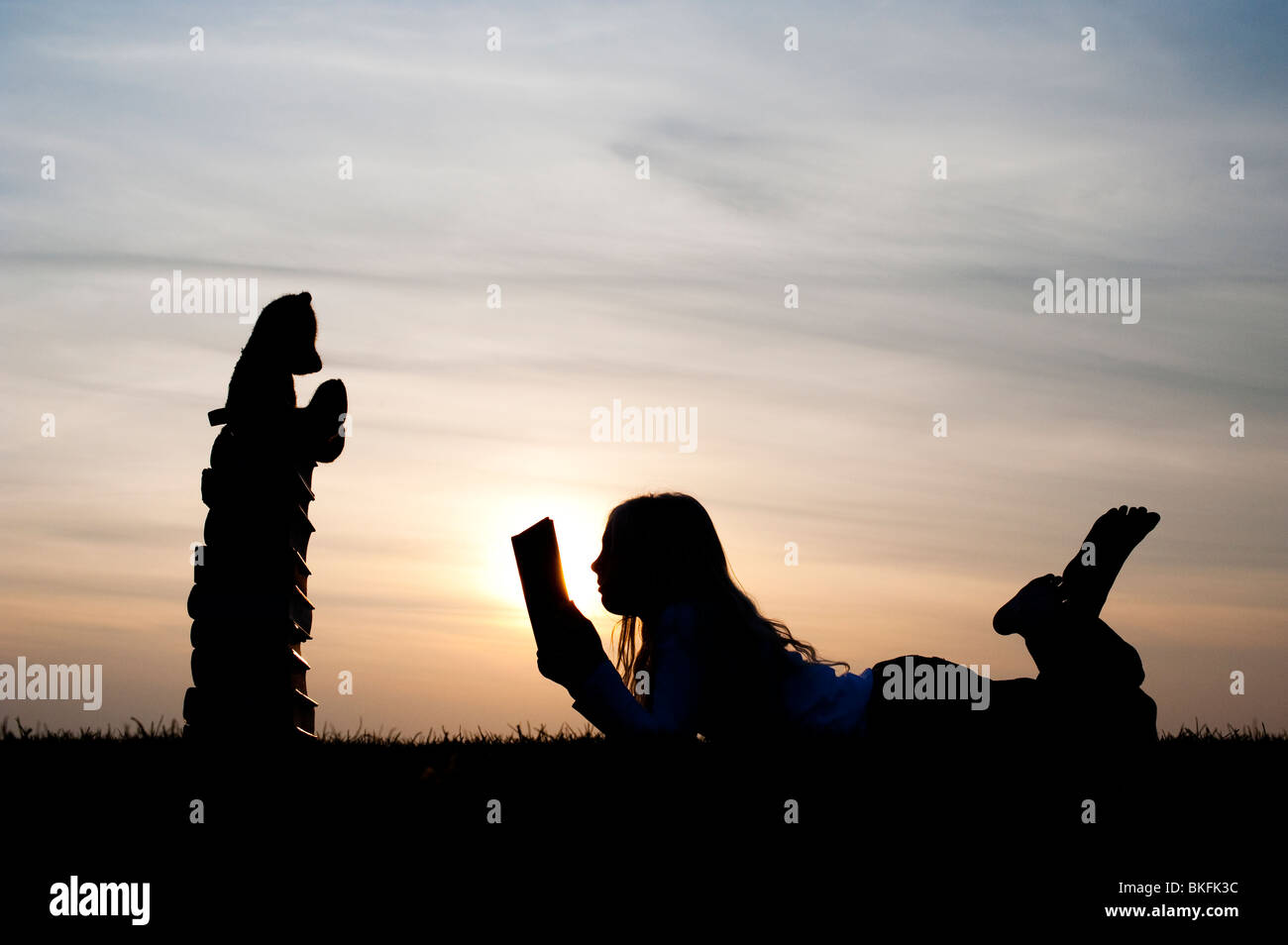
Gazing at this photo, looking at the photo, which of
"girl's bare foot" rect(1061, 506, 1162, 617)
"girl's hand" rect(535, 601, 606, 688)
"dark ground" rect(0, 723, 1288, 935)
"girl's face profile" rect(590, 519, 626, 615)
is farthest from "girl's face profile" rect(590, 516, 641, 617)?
"girl's bare foot" rect(1061, 506, 1162, 617)

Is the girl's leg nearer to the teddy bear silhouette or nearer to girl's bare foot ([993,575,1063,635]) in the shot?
girl's bare foot ([993,575,1063,635])

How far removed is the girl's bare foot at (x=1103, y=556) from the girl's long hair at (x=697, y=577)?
1522 millimetres

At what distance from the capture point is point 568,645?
5398mm

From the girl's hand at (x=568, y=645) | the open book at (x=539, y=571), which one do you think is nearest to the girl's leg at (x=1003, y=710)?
the girl's hand at (x=568, y=645)

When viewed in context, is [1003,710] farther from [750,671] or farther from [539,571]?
[539,571]

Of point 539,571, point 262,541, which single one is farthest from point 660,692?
point 262,541

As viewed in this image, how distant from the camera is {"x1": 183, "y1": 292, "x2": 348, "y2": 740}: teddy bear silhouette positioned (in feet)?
22.4

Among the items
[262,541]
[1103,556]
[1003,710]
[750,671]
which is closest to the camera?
[750,671]

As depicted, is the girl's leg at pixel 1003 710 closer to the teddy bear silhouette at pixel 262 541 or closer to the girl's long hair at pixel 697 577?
the girl's long hair at pixel 697 577

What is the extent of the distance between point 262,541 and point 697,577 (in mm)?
2696
